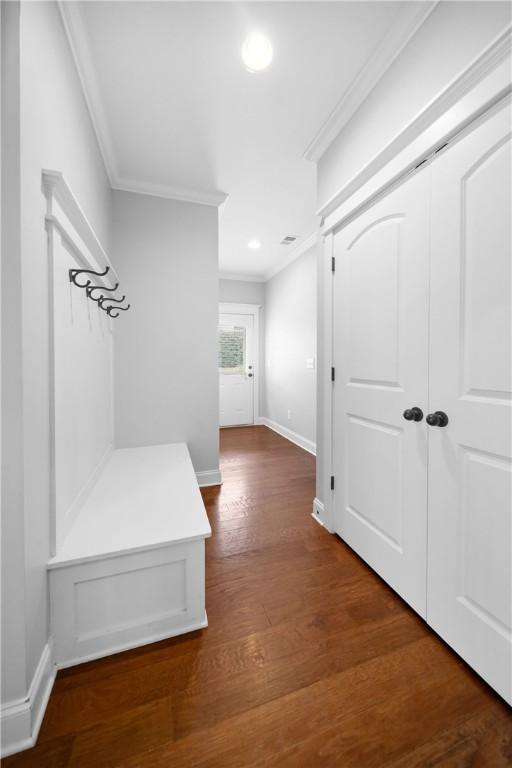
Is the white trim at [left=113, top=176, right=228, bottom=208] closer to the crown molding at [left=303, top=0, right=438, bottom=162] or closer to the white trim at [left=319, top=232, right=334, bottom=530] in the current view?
the crown molding at [left=303, top=0, right=438, bottom=162]

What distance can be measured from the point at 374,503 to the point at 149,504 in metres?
1.15

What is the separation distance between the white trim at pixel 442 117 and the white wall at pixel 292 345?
2263mm

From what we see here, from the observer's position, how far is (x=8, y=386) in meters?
0.86

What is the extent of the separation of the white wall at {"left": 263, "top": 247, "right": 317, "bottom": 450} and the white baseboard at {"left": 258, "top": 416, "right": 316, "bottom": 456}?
50 millimetres

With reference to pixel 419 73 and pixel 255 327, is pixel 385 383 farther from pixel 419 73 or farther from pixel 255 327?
pixel 255 327

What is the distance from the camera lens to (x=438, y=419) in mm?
1188

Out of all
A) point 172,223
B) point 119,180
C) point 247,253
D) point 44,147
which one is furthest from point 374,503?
point 247,253

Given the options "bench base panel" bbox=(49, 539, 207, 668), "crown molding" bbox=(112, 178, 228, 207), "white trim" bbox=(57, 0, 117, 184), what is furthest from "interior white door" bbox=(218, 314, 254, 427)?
"bench base panel" bbox=(49, 539, 207, 668)

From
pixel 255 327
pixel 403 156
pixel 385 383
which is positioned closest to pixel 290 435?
pixel 255 327

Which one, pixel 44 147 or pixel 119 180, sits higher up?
pixel 119 180

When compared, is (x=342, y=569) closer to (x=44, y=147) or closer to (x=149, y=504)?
(x=149, y=504)

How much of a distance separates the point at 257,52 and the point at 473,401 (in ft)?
5.82

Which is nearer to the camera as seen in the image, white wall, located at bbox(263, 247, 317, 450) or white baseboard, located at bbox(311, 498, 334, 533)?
white baseboard, located at bbox(311, 498, 334, 533)

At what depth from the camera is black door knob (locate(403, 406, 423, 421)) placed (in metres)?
1.29
